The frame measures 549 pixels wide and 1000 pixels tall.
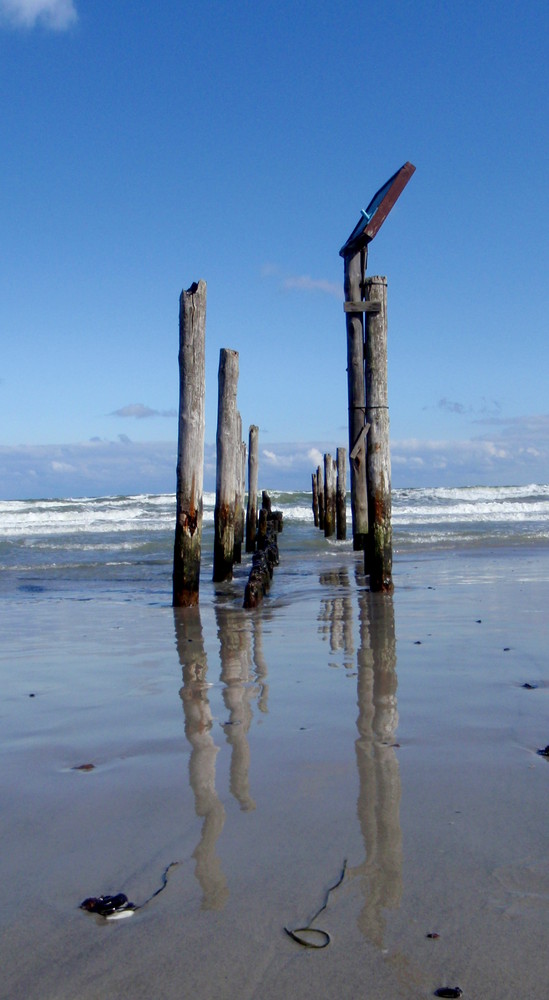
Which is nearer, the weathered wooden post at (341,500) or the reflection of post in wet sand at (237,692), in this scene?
the reflection of post in wet sand at (237,692)

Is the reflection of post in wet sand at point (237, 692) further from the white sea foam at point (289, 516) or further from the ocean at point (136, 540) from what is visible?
the white sea foam at point (289, 516)

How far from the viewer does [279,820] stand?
8.00 ft

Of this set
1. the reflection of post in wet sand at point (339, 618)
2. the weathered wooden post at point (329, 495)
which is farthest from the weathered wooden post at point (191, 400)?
the weathered wooden post at point (329, 495)

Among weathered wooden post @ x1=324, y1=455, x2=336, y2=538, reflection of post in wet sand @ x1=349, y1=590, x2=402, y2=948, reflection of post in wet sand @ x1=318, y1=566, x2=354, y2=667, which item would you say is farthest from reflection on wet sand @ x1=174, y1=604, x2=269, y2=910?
weathered wooden post @ x1=324, y1=455, x2=336, y2=538

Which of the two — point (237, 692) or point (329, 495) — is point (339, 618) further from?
point (329, 495)

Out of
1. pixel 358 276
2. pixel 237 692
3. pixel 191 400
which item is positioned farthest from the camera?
pixel 358 276

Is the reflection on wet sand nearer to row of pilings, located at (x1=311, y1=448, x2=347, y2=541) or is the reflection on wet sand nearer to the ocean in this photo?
the ocean

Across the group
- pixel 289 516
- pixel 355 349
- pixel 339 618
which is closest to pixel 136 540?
pixel 355 349

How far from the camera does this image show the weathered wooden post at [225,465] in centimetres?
1134

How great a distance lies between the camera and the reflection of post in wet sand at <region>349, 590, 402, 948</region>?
1.93m

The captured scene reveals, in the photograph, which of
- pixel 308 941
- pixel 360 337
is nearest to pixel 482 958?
pixel 308 941

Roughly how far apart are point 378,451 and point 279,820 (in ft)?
20.6

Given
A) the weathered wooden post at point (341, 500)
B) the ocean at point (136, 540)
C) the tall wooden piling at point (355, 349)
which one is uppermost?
the tall wooden piling at point (355, 349)

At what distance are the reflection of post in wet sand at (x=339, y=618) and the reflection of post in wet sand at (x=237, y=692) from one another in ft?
1.99
